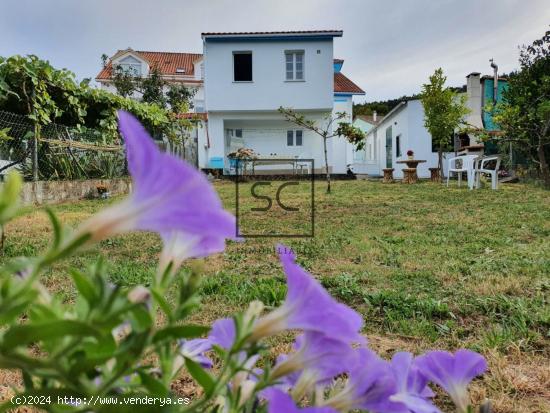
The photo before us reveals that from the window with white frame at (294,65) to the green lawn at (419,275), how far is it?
10904mm

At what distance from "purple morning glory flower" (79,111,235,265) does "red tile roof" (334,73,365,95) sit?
20527 millimetres

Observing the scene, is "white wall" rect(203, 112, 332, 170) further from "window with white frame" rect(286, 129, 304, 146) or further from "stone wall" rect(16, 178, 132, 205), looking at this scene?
"stone wall" rect(16, 178, 132, 205)

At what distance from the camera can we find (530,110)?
377 inches

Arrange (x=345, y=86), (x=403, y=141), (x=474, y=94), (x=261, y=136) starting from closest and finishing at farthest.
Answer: (x=474, y=94) < (x=261, y=136) < (x=403, y=141) < (x=345, y=86)

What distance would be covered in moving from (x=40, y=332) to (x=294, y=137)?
1721 cm

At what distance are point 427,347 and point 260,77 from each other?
14.9 m

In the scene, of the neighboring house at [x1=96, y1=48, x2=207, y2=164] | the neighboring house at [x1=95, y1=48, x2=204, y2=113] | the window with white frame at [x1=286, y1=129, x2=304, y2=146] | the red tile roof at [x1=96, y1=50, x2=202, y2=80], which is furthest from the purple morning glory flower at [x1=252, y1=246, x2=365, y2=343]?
the red tile roof at [x1=96, y1=50, x2=202, y2=80]

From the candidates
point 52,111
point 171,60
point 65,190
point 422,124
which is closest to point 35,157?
A: point 65,190

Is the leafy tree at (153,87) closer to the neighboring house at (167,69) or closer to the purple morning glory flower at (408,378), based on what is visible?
the neighboring house at (167,69)

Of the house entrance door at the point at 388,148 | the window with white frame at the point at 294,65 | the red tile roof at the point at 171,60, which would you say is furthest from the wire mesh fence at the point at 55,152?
the red tile roof at the point at 171,60

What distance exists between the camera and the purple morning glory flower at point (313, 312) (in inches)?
14.0

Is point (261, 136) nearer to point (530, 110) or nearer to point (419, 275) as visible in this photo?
point (530, 110)

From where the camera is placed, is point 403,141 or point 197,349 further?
point 403,141

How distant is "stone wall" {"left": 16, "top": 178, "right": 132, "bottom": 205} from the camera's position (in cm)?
686
